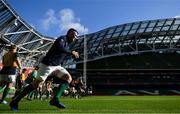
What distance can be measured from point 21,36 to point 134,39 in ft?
90.0

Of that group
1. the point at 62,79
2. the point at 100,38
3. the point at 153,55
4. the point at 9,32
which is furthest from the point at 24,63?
the point at 62,79

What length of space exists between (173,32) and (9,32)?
34.1 metres

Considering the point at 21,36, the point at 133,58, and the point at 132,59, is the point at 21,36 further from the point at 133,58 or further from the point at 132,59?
the point at 133,58

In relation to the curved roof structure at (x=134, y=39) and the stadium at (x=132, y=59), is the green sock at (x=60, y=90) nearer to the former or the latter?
the stadium at (x=132, y=59)

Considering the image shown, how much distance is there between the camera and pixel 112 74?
7850 centimetres

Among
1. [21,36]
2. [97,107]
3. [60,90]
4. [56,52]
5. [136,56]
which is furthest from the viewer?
[136,56]

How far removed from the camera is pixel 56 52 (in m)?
9.05

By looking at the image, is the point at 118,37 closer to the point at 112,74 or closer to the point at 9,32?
the point at 112,74

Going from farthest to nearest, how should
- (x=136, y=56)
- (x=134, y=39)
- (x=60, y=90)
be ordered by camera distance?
(x=136, y=56)
(x=134, y=39)
(x=60, y=90)

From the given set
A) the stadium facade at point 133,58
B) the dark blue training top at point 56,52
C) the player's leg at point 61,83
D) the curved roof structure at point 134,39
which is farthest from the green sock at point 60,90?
the curved roof structure at point 134,39

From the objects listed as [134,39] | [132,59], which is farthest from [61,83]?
[132,59]

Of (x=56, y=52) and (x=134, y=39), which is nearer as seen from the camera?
(x=56, y=52)

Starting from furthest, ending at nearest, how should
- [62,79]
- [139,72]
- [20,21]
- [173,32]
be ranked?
[139,72]
[173,32]
[20,21]
[62,79]

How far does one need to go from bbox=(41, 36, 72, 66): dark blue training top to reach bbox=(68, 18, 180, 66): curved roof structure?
63.1 meters
